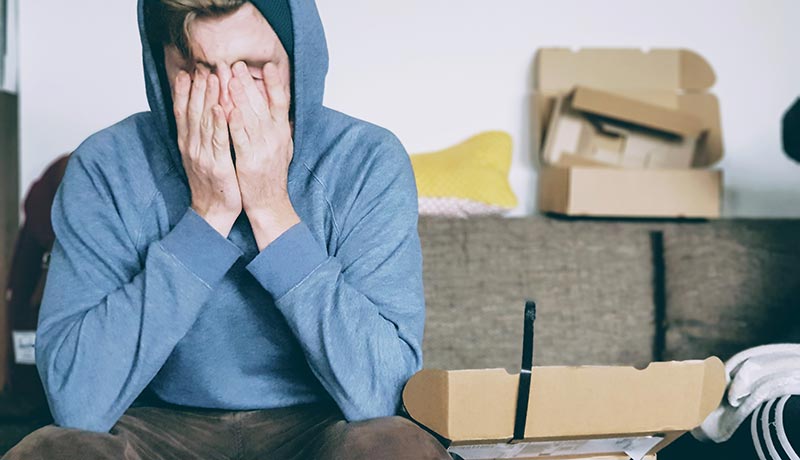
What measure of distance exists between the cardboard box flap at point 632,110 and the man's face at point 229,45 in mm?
1073

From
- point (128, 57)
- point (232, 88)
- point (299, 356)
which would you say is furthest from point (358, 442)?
point (128, 57)

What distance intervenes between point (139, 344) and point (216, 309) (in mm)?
152

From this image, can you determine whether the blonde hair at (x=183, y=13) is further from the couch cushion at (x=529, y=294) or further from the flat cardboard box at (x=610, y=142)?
the flat cardboard box at (x=610, y=142)

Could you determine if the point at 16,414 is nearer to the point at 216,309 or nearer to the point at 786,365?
the point at 216,309

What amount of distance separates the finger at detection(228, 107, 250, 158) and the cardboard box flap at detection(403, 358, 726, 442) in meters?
0.38

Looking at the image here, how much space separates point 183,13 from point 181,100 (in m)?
0.12

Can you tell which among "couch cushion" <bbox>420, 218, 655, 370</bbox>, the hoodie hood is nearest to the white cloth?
"couch cushion" <bbox>420, 218, 655, 370</bbox>

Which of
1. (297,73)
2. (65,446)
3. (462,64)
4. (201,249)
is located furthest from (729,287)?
(65,446)

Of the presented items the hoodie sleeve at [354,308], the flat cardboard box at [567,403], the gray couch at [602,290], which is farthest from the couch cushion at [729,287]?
the hoodie sleeve at [354,308]

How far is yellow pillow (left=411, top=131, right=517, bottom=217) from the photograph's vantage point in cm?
205

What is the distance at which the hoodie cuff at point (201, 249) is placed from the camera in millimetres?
1214

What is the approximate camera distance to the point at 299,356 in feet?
4.42

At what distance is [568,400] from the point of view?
45.3 inches

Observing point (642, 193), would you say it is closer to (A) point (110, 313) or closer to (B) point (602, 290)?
(B) point (602, 290)
